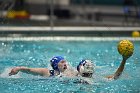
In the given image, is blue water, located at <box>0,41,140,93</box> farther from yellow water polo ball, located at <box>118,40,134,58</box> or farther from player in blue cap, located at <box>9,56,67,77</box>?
yellow water polo ball, located at <box>118,40,134,58</box>

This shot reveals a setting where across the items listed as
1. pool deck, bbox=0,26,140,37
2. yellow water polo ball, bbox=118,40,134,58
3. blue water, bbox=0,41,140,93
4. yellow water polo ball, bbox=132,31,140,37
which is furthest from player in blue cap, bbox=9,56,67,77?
yellow water polo ball, bbox=132,31,140,37

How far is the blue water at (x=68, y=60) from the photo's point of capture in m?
5.09

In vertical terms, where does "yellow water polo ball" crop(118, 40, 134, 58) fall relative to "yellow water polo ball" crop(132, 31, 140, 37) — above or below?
above

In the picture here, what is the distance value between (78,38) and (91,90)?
187 inches

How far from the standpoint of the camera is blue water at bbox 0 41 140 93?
16.7ft

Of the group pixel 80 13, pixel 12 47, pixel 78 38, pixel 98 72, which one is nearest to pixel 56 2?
pixel 80 13

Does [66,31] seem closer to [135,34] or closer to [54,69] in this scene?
[135,34]

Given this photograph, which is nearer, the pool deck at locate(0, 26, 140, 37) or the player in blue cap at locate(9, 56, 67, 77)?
the player in blue cap at locate(9, 56, 67, 77)

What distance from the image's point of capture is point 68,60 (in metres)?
7.20

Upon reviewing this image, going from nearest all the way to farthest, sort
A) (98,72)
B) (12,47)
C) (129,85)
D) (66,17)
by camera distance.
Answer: (129,85)
(98,72)
(12,47)
(66,17)

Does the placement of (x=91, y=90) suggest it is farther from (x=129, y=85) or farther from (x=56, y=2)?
(x=56, y=2)

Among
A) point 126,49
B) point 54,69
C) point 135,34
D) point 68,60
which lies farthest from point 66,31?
point 126,49

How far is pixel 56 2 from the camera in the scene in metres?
17.0

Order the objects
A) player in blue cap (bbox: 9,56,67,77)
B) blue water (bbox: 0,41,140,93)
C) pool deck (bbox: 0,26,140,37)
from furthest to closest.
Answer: pool deck (bbox: 0,26,140,37), player in blue cap (bbox: 9,56,67,77), blue water (bbox: 0,41,140,93)
